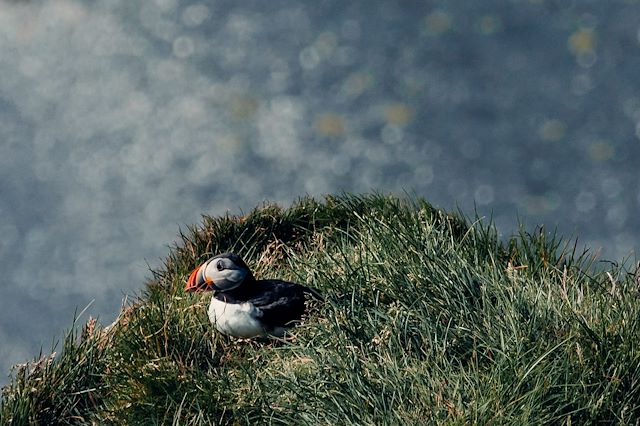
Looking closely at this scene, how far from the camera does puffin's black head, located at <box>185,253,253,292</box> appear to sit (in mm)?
7727

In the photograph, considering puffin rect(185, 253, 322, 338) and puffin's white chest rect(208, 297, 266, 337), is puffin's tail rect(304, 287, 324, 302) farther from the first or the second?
puffin's white chest rect(208, 297, 266, 337)

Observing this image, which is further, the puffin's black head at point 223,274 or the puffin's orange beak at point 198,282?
the puffin's orange beak at point 198,282

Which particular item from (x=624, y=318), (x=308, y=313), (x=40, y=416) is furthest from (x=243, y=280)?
(x=624, y=318)

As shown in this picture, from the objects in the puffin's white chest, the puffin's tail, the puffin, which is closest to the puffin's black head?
the puffin

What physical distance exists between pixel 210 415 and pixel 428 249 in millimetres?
1905

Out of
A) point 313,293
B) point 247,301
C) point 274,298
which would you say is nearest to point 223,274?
point 247,301

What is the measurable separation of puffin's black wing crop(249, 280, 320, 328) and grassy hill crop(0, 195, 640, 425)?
0.48 ft

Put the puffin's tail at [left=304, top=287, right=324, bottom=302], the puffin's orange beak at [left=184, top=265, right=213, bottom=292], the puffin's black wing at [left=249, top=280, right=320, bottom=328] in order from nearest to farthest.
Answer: the puffin's black wing at [left=249, top=280, right=320, bottom=328]
the puffin's tail at [left=304, top=287, right=324, bottom=302]
the puffin's orange beak at [left=184, top=265, right=213, bottom=292]

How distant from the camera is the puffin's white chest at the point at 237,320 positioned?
7.63m

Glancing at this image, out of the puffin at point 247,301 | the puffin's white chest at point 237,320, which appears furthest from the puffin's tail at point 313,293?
the puffin's white chest at point 237,320

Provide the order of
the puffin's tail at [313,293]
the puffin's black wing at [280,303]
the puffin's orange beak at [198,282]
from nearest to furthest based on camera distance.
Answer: the puffin's black wing at [280,303]
the puffin's tail at [313,293]
the puffin's orange beak at [198,282]

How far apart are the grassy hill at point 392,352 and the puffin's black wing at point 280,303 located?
0.15 metres

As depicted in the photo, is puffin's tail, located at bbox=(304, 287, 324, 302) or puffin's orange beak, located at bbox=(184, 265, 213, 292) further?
puffin's orange beak, located at bbox=(184, 265, 213, 292)

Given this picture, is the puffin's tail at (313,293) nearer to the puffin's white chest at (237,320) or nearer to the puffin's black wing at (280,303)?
the puffin's black wing at (280,303)
